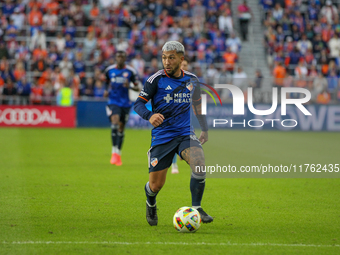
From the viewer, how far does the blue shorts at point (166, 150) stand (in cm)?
605

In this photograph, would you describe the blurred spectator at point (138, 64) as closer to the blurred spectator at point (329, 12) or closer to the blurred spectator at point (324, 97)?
the blurred spectator at point (324, 97)

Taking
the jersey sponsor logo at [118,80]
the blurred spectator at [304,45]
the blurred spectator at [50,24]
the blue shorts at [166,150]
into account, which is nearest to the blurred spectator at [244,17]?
the blurred spectator at [304,45]

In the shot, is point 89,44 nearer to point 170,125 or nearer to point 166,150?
point 170,125

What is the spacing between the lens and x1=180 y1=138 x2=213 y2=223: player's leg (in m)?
5.96

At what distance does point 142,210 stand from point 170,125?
5.39 feet

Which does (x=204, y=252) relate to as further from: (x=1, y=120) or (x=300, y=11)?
(x=300, y=11)

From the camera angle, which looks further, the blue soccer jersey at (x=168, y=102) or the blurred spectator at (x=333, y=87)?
the blurred spectator at (x=333, y=87)

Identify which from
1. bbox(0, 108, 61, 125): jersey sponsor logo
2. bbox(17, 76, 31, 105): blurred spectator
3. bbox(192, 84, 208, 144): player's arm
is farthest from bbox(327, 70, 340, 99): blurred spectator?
bbox(192, 84, 208, 144): player's arm

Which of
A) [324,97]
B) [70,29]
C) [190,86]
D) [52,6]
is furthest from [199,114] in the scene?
[52,6]

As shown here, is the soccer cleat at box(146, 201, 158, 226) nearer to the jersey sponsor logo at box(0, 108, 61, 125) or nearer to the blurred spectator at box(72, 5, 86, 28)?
the jersey sponsor logo at box(0, 108, 61, 125)

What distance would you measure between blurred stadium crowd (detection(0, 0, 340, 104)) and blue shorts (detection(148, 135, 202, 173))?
1558 cm

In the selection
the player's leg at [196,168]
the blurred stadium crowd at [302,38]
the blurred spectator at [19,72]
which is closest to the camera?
the player's leg at [196,168]

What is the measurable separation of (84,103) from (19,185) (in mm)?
13831

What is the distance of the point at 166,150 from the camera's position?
239 inches
